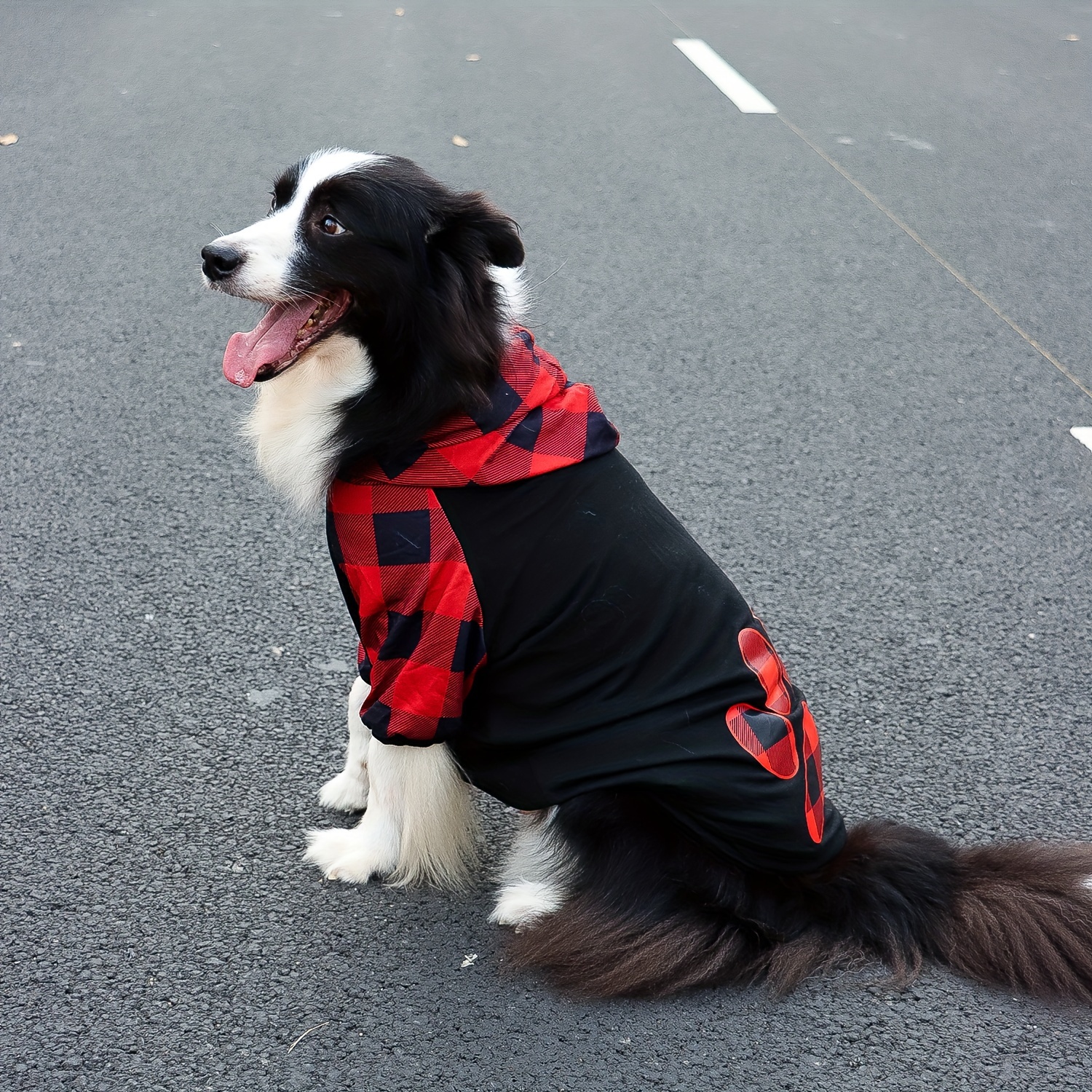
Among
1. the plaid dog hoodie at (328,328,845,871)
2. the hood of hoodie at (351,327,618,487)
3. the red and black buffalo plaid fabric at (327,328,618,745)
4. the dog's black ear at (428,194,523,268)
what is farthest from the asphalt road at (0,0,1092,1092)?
the dog's black ear at (428,194,523,268)

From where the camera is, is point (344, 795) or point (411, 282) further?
Answer: point (344, 795)

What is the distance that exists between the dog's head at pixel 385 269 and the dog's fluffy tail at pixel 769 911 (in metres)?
0.88

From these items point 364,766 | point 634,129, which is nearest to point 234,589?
point 364,766

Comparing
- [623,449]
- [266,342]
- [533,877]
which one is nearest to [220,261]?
[266,342]

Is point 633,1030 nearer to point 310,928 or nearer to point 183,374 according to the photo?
point 310,928

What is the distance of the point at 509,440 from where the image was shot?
205cm

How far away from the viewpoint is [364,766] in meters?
2.55

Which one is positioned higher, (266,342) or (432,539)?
(266,342)

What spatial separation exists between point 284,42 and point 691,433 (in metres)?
5.53

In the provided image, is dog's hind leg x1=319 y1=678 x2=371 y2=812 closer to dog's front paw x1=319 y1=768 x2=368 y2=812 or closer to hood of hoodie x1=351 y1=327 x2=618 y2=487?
dog's front paw x1=319 y1=768 x2=368 y2=812

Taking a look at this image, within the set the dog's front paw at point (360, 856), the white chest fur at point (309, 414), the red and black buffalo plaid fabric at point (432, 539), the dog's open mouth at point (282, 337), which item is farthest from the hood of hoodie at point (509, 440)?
the dog's front paw at point (360, 856)

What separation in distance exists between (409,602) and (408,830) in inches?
23.2

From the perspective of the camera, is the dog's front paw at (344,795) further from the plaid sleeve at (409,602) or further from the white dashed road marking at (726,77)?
the white dashed road marking at (726,77)

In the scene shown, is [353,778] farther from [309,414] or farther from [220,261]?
[220,261]
